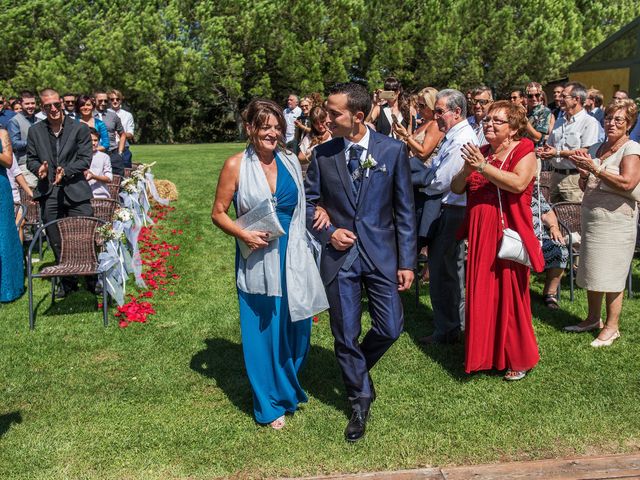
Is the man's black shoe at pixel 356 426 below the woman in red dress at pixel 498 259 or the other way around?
below

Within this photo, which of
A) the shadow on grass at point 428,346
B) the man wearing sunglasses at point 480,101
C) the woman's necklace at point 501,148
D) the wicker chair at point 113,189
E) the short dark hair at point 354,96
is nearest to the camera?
the short dark hair at point 354,96

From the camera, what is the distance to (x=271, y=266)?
15.1 feet

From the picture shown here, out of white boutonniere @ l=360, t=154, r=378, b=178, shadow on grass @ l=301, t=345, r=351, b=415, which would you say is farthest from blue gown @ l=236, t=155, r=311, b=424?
white boutonniere @ l=360, t=154, r=378, b=178

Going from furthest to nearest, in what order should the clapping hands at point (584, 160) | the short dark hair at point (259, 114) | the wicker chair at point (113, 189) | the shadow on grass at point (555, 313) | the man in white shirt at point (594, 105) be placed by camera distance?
the man in white shirt at point (594, 105) → the wicker chair at point (113, 189) → the shadow on grass at point (555, 313) → the clapping hands at point (584, 160) → the short dark hair at point (259, 114)

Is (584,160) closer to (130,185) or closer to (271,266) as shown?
(271,266)

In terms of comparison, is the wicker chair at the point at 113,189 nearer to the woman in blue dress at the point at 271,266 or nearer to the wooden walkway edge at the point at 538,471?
the woman in blue dress at the point at 271,266

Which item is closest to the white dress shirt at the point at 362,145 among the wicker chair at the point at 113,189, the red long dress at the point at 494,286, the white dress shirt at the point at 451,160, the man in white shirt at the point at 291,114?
the red long dress at the point at 494,286

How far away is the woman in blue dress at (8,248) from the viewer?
7707 millimetres

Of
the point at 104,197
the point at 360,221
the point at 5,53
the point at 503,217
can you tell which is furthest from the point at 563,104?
the point at 5,53

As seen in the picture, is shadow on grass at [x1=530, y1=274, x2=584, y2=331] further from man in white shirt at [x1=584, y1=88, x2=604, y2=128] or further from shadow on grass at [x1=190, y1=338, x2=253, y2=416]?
man in white shirt at [x1=584, y1=88, x2=604, y2=128]

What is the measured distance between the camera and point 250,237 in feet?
14.8

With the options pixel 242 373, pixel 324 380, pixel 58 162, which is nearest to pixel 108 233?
pixel 58 162

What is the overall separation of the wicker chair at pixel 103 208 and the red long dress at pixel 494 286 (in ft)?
16.8

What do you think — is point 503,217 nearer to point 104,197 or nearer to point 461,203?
point 461,203
